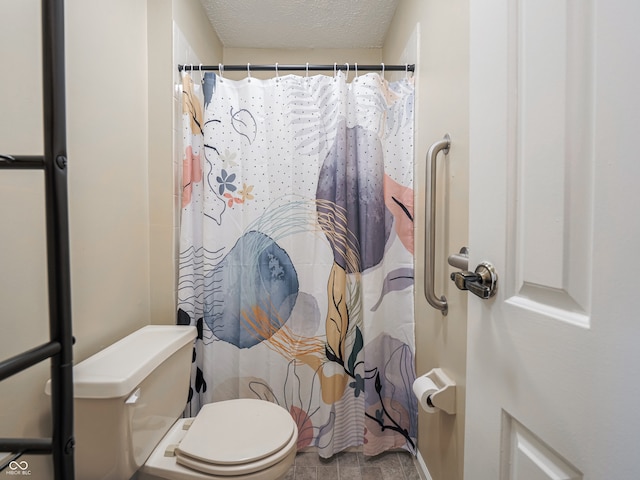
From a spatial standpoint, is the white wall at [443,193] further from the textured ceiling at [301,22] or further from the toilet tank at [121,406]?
the toilet tank at [121,406]

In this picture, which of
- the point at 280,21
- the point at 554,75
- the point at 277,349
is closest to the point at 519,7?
the point at 554,75

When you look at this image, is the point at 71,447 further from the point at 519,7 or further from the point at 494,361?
the point at 519,7

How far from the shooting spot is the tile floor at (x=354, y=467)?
1404 millimetres

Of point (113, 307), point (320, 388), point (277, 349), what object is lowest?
point (320, 388)

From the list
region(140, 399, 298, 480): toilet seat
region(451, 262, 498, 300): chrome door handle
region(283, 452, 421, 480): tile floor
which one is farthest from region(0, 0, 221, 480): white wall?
region(451, 262, 498, 300): chrome door handle

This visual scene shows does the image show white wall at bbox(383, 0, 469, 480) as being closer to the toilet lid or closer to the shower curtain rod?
the shower curtain rod

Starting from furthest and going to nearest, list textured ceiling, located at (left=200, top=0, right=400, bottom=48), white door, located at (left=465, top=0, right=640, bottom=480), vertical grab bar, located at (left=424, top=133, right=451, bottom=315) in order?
textured ceiling, located at (left=200, top=0, right=400, bottom=48) → vertical grab bar, located at (left=424, top=133, right=451, bottom=315) → white door, located at (left=465, top=0, right=640, bottom=480)

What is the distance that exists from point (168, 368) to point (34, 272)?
1.69 feet

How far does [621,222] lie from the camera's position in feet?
1.12

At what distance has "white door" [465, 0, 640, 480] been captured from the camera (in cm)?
34

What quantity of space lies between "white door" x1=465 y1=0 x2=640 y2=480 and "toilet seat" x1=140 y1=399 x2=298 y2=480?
62cm

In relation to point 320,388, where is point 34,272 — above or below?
above

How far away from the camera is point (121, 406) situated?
836 mm

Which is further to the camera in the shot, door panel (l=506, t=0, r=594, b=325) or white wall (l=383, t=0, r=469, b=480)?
white wall (l=383, t=0, r=469, b=480)
